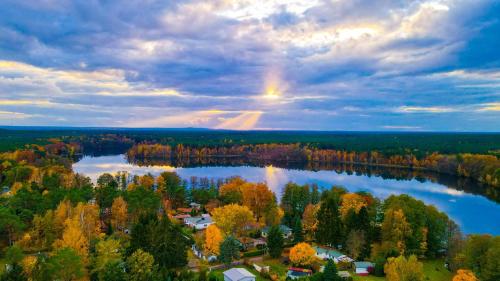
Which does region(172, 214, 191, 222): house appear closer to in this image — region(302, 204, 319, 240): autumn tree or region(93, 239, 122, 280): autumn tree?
region(302, 204, 319, 240): autumn tree

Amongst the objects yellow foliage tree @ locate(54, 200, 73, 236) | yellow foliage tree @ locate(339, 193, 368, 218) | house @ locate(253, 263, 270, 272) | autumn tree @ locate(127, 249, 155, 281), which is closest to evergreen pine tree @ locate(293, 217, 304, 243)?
yellow foliage tree @ locate(339, 193, 368, 218)

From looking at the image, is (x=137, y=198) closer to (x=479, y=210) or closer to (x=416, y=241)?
(x=416, y=241)

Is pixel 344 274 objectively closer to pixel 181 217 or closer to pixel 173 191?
pixel 181 217

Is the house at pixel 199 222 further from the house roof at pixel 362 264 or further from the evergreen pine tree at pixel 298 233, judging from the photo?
the house roof at pixel 362 264

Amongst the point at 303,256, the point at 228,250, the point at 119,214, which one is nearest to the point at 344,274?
the point at 303,256

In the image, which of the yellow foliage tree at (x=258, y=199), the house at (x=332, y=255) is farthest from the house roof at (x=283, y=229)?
the house at (x=332, y=255)

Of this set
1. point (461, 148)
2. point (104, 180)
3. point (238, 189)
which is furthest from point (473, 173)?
point (104, 180)
